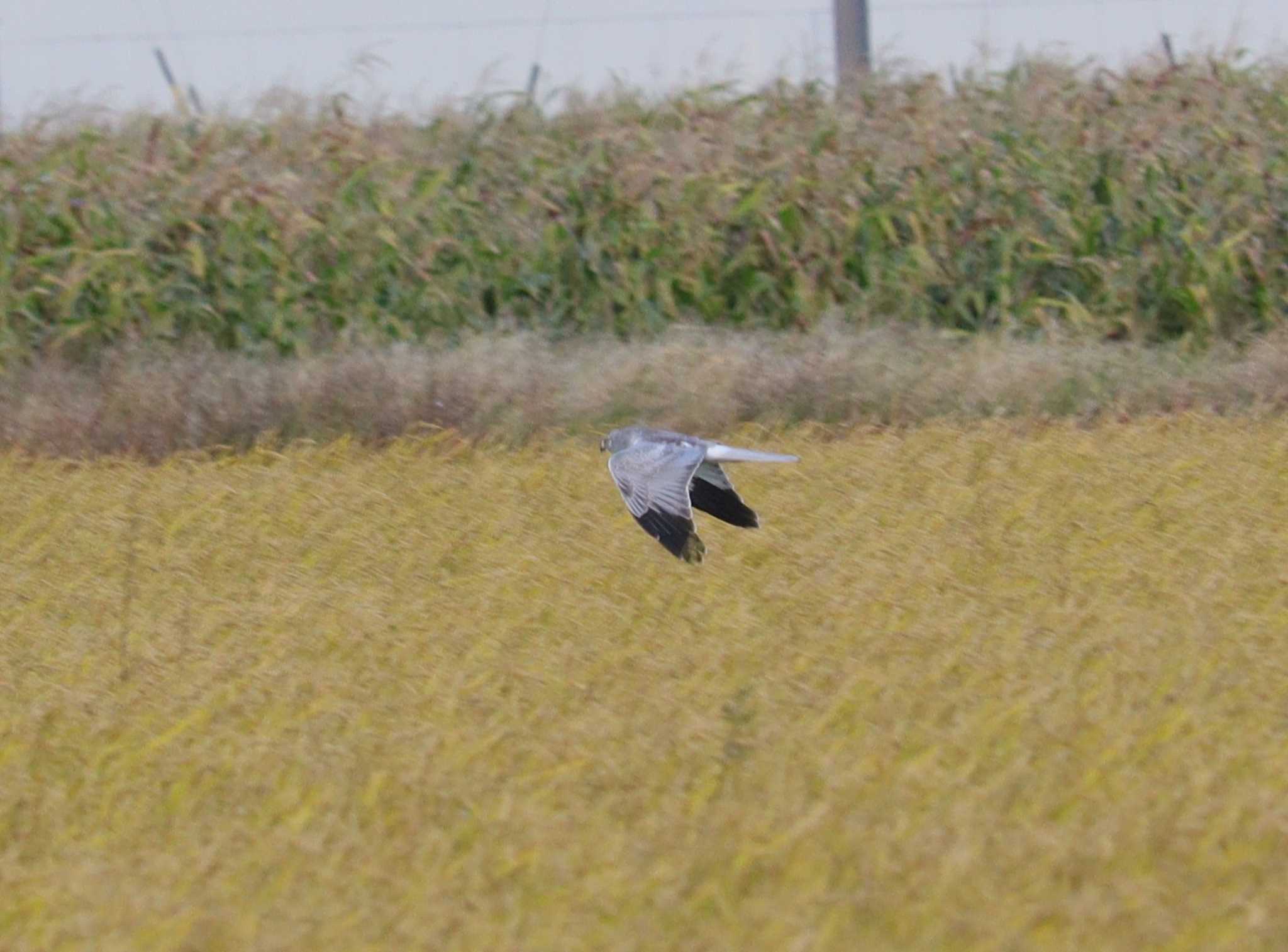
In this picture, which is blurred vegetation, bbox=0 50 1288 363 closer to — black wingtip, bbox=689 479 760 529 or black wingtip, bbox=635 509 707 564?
black wingtip, bbox=689 479 760 529

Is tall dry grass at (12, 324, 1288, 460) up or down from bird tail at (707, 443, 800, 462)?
down

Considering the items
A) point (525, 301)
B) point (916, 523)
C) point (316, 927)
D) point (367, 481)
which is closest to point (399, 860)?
point (316, 927)

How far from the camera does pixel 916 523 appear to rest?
17.4 feet

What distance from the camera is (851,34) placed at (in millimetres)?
10359

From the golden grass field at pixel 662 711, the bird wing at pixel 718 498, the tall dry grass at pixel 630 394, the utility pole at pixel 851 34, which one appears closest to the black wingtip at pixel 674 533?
the golden grass field at pixel 662 711

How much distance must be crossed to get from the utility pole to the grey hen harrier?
5544 millimetres

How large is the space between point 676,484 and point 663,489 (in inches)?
1.2

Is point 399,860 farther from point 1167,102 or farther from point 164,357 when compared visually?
point 1167,102

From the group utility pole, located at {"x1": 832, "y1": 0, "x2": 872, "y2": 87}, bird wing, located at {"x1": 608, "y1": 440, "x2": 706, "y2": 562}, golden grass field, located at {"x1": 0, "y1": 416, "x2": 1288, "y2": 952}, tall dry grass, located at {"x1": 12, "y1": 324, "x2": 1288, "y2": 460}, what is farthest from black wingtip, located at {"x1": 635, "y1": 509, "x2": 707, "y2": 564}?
utility pole, located at {"x1": 832, "y1": 0, "x2": 872, "y2": 87}

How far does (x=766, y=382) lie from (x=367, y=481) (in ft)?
5.04

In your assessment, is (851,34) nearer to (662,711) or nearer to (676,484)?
(676,484)

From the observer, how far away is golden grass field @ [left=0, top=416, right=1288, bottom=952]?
9.33ft

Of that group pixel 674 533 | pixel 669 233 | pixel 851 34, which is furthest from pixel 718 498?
pixel 851 34

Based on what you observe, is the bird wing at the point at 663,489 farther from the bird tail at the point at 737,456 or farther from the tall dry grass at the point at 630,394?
the tall dry grass at the point at 630,394
